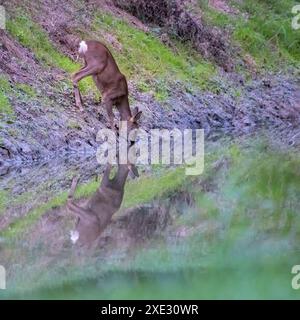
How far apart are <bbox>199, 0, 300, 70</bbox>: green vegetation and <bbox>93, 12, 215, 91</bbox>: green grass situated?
357 cm

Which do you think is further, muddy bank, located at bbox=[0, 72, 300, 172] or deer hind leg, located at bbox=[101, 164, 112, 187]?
muddy bank, located at bbox=[0, 72, 300, 172]

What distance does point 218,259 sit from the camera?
7.22 metres

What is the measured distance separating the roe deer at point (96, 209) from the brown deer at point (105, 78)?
177 inches

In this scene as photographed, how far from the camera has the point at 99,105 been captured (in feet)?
61.4

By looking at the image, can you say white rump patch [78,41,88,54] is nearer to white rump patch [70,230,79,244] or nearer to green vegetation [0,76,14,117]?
green vegetation [0,76,14,117]

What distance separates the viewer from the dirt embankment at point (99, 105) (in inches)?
640

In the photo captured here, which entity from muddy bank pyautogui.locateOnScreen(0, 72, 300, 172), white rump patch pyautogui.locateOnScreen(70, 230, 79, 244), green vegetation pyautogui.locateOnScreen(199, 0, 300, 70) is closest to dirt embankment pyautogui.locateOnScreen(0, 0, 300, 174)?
muddy bank pyautogui.locateOnScreen(0, 72, 300, 172)

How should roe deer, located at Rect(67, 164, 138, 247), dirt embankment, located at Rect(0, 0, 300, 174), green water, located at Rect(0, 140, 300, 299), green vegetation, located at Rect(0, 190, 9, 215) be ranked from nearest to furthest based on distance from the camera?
green water, located at Rect(0, 140, 300, 299) < roe deer, located at Rect(67, 164, 138, 247) < green vegetation, located at Rect(0, 190, 9, 215) < dirt embankment, located at Rect(0, 0, 300, 174)

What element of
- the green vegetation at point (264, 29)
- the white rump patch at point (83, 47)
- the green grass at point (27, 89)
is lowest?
the green grass at point (27, 89)

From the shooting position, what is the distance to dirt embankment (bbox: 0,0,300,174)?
640 inches

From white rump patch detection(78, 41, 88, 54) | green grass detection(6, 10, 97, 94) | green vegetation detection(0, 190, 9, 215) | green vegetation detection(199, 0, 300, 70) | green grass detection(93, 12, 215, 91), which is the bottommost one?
green vegetation detection(0, 190, 9, 215)

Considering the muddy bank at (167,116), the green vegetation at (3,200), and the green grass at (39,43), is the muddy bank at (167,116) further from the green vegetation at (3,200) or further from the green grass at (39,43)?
the green vegetation at (3,200)

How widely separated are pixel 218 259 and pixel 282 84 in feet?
66.5

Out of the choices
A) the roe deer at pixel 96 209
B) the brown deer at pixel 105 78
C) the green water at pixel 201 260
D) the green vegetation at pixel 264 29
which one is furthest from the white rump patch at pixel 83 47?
the green vegetation at pixel 264 29
